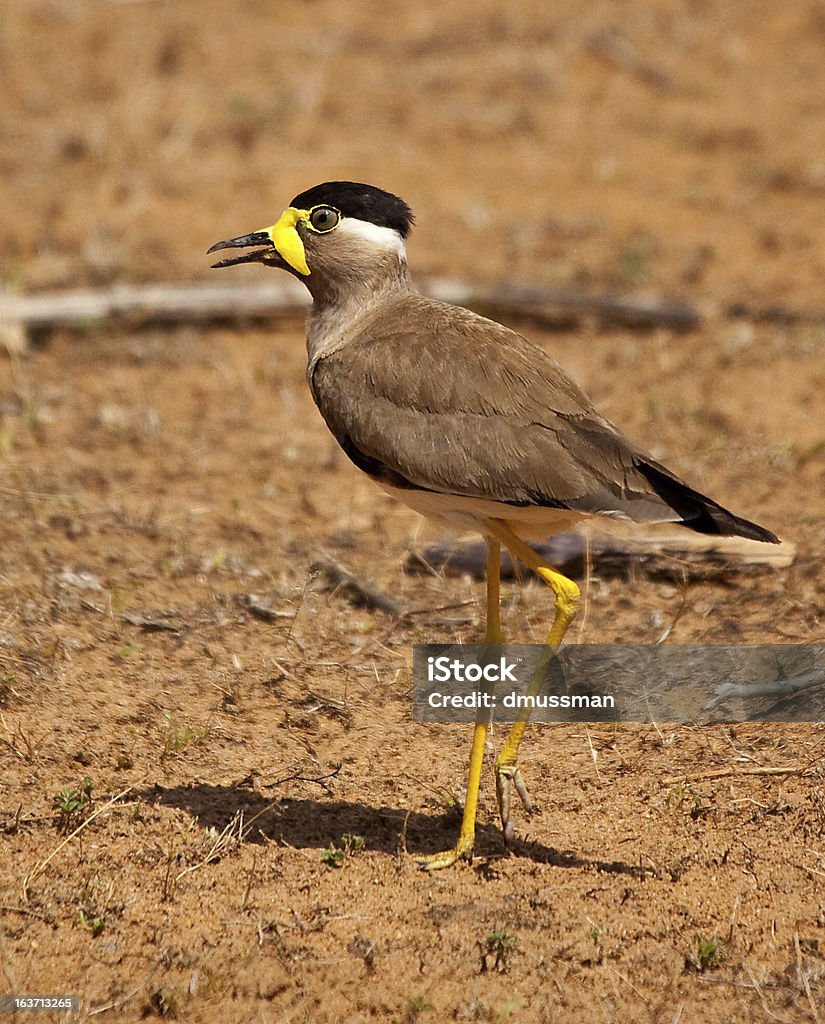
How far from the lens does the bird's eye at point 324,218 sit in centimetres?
552

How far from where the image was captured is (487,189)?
37.0ft

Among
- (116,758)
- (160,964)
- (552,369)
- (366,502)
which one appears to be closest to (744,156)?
(366,502)

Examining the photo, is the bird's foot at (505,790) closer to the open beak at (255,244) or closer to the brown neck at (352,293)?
the brown neck at (352,293)

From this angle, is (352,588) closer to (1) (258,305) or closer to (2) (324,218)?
(2) (324,218)

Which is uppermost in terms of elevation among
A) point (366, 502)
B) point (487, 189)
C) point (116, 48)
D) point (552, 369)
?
point (116, 48)

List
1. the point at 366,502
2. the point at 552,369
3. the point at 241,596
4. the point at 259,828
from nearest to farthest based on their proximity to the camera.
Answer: the point at 259,828, the point at 552,369, the point at 241,596, the point at 366,502

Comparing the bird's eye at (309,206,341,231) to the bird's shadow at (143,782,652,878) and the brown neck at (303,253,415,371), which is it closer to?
the brown neck at (303,253,415,371)

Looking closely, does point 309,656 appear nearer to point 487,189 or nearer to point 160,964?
point 160,964

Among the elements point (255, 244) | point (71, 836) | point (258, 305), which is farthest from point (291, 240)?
point (258, 305)

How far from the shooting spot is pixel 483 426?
4891mm

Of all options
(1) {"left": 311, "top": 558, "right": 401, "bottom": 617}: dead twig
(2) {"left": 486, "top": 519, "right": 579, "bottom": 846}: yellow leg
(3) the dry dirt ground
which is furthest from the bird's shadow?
(1) {"left": 311, "top": 558, "right": 401, "bottom": 617}: dead twig

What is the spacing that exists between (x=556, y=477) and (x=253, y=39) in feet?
31.8

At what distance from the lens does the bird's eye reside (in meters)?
5.52

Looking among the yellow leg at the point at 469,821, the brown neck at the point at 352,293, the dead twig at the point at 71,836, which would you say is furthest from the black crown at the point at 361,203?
the dead twig at the point at 71,836
